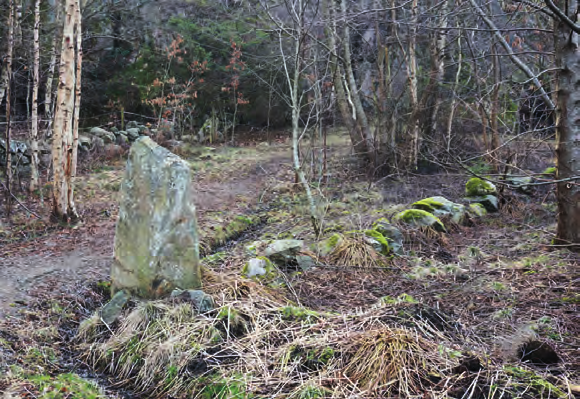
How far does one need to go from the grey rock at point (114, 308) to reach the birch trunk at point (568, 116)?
433cm

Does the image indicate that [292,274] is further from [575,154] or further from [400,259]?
[575,154]

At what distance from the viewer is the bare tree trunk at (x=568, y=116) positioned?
4.85 m

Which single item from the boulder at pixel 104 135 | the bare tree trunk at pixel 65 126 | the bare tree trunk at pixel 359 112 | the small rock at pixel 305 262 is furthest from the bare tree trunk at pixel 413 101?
the boulder at pixel 104 135

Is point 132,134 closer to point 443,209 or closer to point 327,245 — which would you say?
point 327,245

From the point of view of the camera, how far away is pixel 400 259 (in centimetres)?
586

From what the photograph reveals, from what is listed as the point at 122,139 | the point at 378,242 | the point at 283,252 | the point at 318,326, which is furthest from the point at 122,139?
the point at 318,326

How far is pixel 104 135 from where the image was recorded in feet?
42.0

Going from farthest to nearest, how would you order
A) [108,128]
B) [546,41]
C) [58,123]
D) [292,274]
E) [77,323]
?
[108,128] < [546,41] < [58,123] < [292,274] < [77,323]

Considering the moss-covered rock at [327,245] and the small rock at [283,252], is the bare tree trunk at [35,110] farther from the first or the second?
the moss-covered rock at [327,245]

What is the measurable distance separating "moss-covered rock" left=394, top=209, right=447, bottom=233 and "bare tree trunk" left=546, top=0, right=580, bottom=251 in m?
1.78

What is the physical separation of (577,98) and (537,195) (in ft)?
15.7

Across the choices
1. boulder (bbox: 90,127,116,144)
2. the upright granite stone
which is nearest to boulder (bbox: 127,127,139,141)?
boulder (bbox: 90,127,116,144)

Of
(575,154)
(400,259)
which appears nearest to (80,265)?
(400,259)

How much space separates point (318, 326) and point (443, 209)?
4.30m
